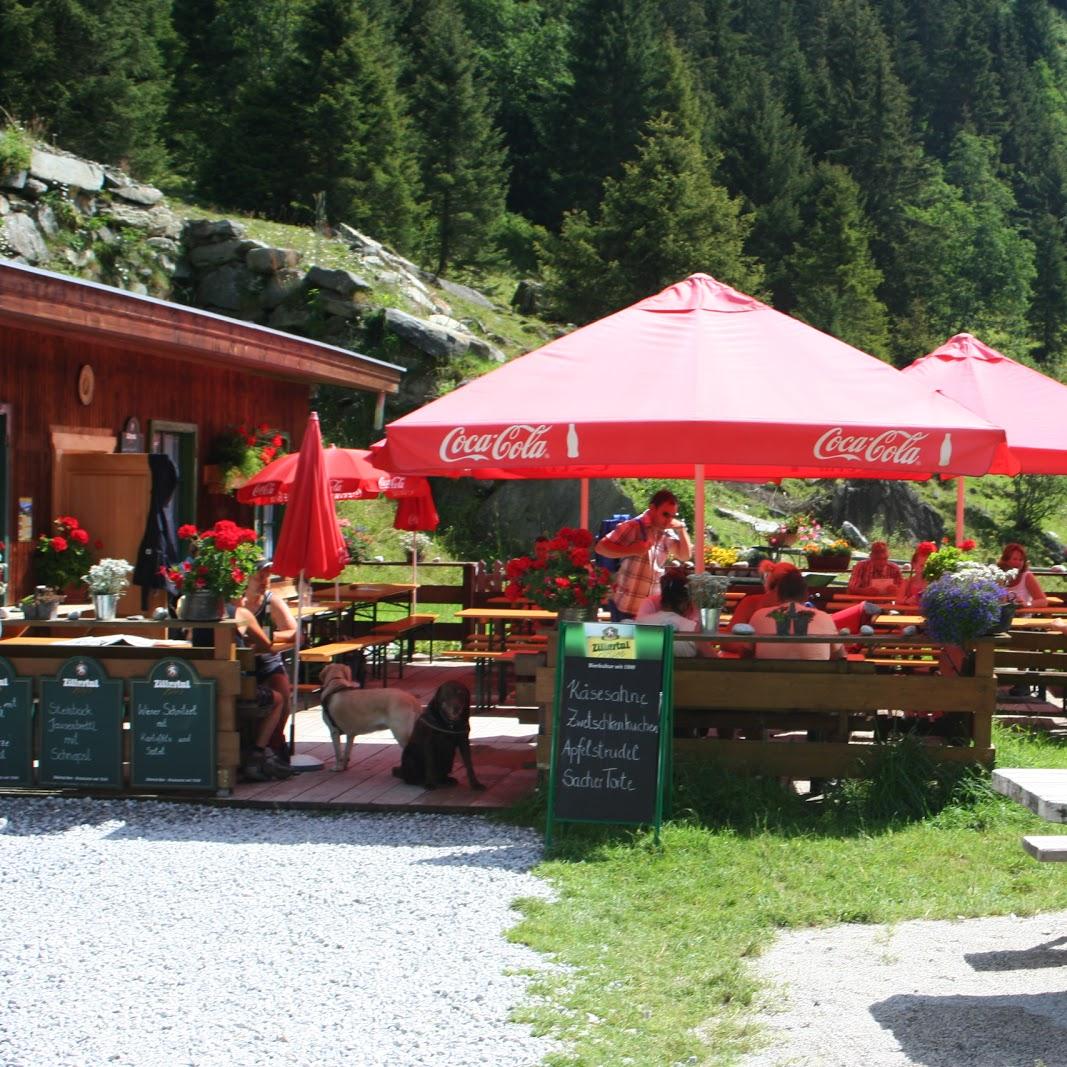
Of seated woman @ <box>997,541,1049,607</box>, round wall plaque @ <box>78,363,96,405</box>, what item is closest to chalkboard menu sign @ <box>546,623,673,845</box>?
seated woman @ <box>997,541,1049,607</box>

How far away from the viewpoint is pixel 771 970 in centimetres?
483

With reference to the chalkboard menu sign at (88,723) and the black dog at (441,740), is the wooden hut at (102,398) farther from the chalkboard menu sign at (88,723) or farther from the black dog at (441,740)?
the black dog at (441,740)

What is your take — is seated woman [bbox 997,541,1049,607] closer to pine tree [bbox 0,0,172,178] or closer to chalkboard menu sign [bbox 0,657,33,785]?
chalkboard menu sign [bbox 0,657,33,785]

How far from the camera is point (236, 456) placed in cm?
1452

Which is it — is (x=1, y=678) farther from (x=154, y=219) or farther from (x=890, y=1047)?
(x=154, y=219)

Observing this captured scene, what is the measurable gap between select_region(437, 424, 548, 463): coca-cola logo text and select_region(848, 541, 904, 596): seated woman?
5625 mm

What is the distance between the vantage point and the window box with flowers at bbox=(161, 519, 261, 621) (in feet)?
25.2

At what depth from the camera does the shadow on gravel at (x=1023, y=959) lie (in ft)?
15.9

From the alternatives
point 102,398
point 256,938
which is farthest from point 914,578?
point 256,938

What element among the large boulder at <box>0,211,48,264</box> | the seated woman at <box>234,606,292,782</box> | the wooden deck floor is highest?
the large boulder at <box>0,211,48,264</box>

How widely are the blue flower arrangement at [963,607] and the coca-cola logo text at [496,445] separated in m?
2.24

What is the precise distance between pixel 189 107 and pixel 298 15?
5.48 metres

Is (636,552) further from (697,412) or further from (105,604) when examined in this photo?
A: (105,604)

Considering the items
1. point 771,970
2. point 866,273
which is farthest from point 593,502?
point 866,273
